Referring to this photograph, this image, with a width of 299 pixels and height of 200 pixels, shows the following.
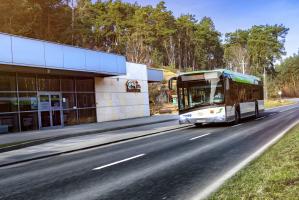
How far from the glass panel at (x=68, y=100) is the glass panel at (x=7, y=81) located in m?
5.26

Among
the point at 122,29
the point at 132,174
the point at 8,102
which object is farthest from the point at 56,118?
the point at 122,29

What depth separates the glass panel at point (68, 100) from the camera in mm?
31073

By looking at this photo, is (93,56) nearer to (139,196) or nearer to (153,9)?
(139,196)

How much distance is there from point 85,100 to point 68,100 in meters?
2.21

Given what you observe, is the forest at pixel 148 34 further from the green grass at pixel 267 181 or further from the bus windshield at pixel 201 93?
the green grass at pixel 267 181

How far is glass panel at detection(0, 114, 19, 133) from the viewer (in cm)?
2538

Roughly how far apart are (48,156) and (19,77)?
1363cm

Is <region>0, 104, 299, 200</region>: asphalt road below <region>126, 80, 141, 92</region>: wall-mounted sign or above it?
below

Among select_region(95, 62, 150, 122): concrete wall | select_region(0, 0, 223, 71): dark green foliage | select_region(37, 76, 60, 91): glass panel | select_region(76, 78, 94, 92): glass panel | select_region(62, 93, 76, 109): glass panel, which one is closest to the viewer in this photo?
select_region(37, 76, 60, 91): glass panel

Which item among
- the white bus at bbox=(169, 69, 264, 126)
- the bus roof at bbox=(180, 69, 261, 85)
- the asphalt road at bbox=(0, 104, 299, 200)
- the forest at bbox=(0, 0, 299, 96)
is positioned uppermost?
the forest at bbox=(0, 0, 299, 96)

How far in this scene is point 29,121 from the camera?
27578mm

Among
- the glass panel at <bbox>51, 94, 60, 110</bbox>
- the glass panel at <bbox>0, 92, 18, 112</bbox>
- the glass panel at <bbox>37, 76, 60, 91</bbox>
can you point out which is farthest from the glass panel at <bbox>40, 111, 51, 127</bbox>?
the glass panel at <bbox>0, 92, 18, 112</bbox>

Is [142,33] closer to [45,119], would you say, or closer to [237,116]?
[45,119]

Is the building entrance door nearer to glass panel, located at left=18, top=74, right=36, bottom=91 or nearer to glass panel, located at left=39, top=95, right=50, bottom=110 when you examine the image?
glass panel, located at left=39, top=95, right=50, bottom=110
